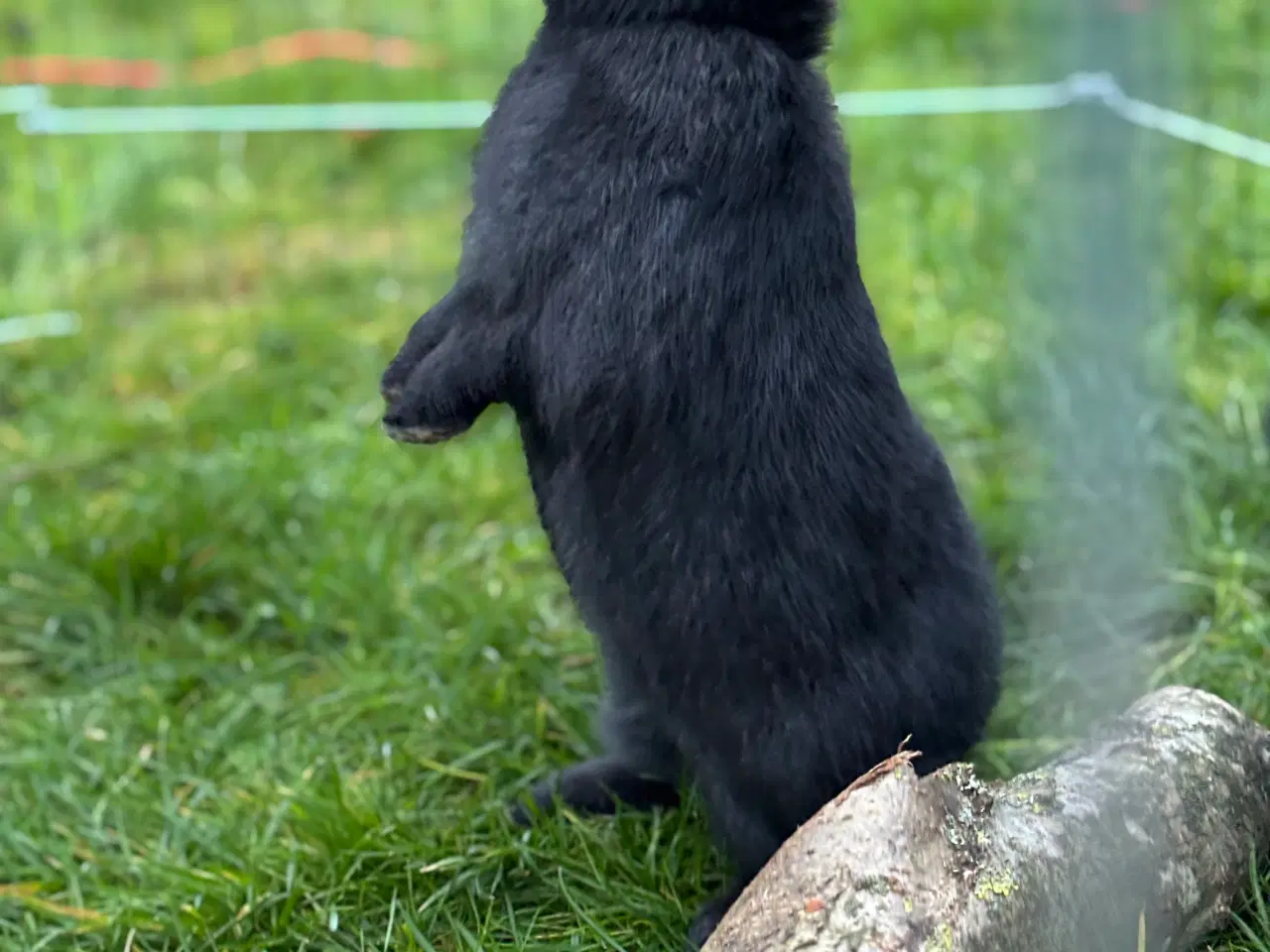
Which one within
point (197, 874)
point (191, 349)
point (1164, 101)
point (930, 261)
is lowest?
point (197, 874)

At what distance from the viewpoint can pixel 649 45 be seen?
1663 millimetres

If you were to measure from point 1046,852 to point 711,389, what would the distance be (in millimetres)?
661

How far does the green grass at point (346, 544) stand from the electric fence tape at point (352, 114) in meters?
0.10

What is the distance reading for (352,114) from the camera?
461 centimetres

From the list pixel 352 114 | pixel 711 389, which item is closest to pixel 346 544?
pixel 711 389

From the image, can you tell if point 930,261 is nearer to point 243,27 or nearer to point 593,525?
point 593,525

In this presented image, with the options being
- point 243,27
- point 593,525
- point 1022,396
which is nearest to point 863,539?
point 593,525

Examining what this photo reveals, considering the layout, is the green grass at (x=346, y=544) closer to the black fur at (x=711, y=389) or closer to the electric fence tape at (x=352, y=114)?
the electric fence tape at (x=352, y=114)

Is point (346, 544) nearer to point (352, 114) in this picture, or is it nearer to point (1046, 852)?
point (1046, 852)

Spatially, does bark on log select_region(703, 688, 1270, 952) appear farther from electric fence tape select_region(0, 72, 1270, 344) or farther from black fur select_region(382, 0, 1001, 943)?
electric fence tape select_region(0, 72, 1270, 344)

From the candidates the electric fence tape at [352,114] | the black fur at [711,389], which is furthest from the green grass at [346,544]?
the black fur at [711,389]

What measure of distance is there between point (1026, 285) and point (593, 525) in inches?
102

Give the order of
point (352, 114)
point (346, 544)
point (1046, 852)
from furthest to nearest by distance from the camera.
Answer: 1. point (352, 114)
2. point (346, 544)
3. point (1046, 852)

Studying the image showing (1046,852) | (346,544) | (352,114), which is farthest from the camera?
(352,114)
